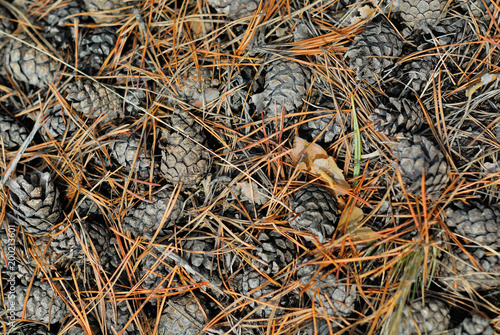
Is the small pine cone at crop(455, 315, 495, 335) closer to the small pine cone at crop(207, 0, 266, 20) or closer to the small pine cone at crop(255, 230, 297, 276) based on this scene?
the small pine cone at crop(255, 230, 297, 276)

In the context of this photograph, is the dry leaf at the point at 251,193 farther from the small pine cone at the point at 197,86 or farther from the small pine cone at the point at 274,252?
the small pine cone at the point at 197,86

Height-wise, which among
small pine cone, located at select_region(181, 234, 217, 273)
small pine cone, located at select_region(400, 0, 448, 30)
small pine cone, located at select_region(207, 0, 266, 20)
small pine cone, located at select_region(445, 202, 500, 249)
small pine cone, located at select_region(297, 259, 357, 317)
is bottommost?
small pine cone, located at select_region(297, 259, 357, 317)

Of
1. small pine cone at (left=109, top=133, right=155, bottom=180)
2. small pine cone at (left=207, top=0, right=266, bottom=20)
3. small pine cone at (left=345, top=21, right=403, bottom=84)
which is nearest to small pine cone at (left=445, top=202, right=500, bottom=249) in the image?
small pine cone at (left=345, top=21, right=403, bottom=84)

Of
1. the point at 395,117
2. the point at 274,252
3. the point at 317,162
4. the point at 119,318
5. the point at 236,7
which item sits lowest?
the point at 119,318

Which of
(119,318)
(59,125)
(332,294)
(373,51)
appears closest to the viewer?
(332,294)

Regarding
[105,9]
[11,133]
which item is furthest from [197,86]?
[11,133]

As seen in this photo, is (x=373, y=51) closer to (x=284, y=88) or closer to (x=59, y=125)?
(x=284, y=88)
